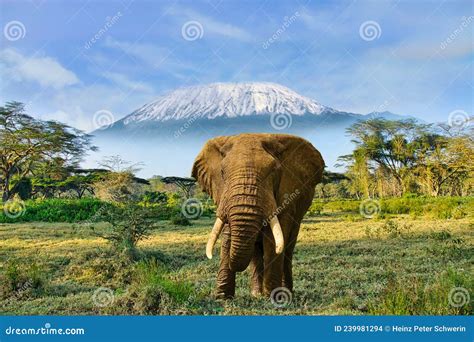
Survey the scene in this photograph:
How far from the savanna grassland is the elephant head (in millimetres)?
991

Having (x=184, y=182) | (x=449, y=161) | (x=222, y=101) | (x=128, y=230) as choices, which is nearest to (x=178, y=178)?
(x=184, y=182)

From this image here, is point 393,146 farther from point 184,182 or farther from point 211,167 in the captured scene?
point 211,167

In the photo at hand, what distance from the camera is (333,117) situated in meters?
95.3

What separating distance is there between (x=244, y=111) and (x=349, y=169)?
45174 millimetres

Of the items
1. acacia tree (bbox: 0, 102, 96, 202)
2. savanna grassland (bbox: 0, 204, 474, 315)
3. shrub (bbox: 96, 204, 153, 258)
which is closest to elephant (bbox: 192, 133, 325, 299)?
savanna grassland (bbox: 0, 204, 474, 315)

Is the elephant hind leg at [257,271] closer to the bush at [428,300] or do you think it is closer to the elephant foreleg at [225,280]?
the elephant foreleg at [225,280]

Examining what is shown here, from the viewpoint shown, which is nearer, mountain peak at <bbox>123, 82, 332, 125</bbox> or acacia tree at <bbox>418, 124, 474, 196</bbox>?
acacia tree at <bbox>418, 124, 474, 196</bbox>

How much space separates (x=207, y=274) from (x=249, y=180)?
4767 millimetres

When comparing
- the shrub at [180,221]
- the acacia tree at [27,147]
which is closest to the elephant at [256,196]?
the shrub at [180,221]

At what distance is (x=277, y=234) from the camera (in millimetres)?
7289

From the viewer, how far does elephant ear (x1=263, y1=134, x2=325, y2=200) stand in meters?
8.09

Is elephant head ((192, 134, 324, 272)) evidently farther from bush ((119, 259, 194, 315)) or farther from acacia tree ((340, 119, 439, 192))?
acacia tree ((340, 119, 439, 192))

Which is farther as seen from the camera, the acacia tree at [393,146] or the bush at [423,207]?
the acacia tree at [393,146]

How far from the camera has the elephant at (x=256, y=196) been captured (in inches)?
281
